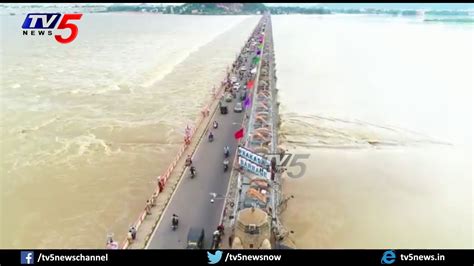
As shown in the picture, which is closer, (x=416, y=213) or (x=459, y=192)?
(x=416, y=213)

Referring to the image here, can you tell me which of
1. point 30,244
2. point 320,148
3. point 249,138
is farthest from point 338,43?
point 30,244

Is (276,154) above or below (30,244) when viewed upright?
above

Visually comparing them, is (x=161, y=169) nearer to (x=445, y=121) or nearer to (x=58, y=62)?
(x=445, y=121)

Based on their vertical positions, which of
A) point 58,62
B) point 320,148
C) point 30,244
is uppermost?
point 58,62

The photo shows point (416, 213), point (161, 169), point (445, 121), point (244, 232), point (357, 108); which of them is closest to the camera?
point (244, 232)
